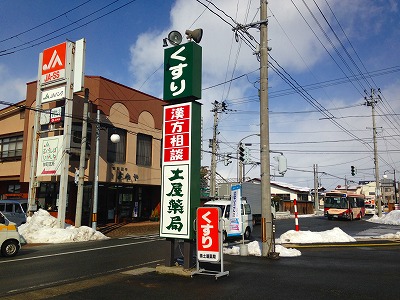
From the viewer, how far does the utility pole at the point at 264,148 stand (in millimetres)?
12445

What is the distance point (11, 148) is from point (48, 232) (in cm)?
1193

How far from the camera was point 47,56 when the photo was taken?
2298 cm

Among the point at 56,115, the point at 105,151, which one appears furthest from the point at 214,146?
the point at 56,115

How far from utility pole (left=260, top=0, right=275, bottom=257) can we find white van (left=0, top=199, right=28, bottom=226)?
15761mm

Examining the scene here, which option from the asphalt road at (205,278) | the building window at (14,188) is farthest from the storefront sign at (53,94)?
the asphalt road at (205,278)

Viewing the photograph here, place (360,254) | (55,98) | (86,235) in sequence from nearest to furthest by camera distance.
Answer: (360,254)
(86,235)
(55,98)

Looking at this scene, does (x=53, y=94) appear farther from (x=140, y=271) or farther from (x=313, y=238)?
(x=313, y=238)

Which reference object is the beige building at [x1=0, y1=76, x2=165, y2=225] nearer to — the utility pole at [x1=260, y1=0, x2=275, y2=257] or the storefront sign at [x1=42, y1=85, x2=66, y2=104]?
the storefront sign at [x1=42, y1=85, x2=66, y2=104]

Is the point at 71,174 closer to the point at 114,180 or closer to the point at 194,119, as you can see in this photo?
the point at 114,180

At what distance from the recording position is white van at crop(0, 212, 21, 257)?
12820 mm

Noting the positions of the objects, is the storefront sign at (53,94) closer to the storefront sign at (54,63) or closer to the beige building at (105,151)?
the storefront sign at (54,63)

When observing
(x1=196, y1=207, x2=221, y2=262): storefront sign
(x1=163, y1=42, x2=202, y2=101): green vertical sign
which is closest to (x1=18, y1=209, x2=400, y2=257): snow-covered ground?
(x1=196, y1=207, x2=221, y2=262): storefront sign

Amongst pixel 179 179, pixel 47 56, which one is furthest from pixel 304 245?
pixel 47 56

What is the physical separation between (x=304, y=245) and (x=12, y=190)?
24071 millimetres
